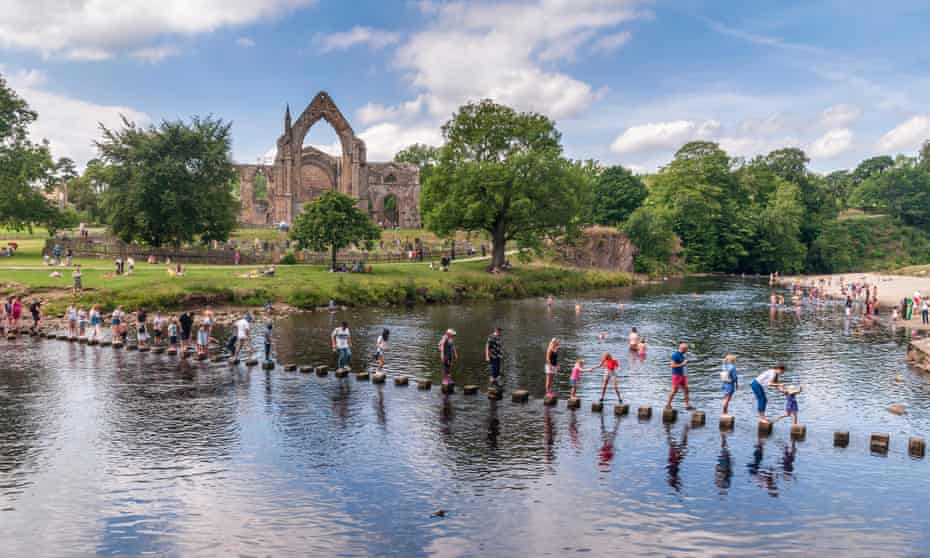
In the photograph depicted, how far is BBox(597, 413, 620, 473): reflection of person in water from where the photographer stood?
1686 centimetres

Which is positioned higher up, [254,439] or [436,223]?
[436,223]

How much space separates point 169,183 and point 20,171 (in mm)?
16058

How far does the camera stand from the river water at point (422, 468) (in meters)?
12.9

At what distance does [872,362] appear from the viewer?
3200cm

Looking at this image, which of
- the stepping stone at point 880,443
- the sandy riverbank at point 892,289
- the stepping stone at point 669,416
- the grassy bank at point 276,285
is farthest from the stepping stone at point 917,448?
the grassy bank at point 276,285

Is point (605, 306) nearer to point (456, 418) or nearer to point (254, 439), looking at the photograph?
point (456, 418)

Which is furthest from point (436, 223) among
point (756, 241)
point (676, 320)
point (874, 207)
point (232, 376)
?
point (874, 207)

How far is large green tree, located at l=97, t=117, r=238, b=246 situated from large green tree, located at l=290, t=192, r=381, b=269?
→ 10348 mm

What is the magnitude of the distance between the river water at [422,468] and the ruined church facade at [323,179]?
242 ft

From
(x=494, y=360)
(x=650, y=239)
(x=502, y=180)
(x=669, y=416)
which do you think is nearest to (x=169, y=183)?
(x=502, y=180)

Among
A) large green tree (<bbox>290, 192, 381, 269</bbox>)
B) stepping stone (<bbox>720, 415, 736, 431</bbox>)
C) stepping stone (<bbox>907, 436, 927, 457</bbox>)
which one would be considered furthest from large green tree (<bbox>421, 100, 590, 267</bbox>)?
stepping stone (<bbox>907, 436, 927, 457</bbox>)

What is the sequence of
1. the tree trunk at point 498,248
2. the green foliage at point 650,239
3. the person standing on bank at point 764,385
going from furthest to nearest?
the green foliage at point 650,239
the tree trunk at point 498,248
the person standing on bank at point 764,385

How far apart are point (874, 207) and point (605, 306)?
110260 millimetres

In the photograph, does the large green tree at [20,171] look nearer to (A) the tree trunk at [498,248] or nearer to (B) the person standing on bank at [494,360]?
(A) the tree trunk at [498,248]
